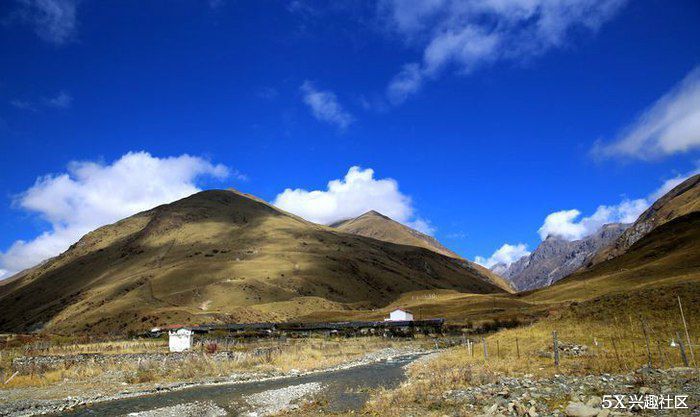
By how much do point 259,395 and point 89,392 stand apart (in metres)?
12.5

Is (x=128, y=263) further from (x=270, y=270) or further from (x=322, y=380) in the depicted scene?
(x=322, y=380)

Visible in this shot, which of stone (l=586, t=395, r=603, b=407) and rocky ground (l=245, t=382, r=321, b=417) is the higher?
stone (l=586, t=395, r=603, b=407)

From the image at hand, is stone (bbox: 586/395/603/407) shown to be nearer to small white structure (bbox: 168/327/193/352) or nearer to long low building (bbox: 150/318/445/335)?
small white structure (bbox: 168/327/193/352)

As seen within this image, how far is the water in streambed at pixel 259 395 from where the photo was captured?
2829 centimetres

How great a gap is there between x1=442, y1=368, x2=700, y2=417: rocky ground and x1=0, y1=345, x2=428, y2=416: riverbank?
40.4 ft

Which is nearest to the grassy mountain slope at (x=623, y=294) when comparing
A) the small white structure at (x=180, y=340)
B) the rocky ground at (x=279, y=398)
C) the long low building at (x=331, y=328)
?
the long low building at (x=331, y=328)

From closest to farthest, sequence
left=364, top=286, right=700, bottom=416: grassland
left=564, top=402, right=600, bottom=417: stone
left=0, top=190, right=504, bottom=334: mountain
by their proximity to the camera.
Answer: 1. left=564, top=402, right=600, bottom=417: stone
2. left=364, top=286, right=700, bottom=416: grassland
3. left=0, top=190, right=504, bottom=334: mountain

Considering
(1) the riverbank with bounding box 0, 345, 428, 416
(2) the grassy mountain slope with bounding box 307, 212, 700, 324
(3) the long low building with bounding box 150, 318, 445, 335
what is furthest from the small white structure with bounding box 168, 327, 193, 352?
(2) the grassy mountain slope with bounding box 307, 212, 700, 324

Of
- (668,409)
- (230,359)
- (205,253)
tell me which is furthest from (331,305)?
(668,409)

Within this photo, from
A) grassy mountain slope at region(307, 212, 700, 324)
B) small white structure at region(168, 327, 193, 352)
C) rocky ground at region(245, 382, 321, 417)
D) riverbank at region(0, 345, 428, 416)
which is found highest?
grassy mountain slope at region(307, 212, 700, 324)

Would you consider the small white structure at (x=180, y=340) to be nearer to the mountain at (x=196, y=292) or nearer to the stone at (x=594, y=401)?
the mountain at (x=196, y=292)

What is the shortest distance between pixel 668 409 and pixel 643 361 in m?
11.5

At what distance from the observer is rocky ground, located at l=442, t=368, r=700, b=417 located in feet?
54.0

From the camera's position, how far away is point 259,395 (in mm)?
33438
